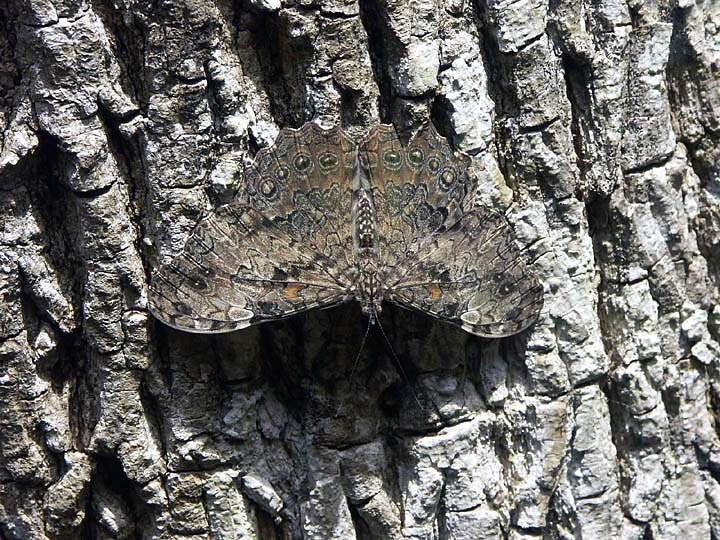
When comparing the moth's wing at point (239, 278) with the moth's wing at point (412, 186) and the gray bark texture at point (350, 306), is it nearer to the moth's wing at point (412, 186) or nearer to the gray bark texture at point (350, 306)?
the gray bark texture at point (350, 306)

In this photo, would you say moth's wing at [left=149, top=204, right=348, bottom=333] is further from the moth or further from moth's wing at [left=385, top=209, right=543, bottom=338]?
moth's wing at [left=385, top=209, right=543, bottom=338]

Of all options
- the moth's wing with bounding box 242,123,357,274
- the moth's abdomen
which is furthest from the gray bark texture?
the moth's abdomen

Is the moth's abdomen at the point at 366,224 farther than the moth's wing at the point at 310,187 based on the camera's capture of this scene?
Yes

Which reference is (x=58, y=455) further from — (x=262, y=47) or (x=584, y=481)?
(x=584, y=481)

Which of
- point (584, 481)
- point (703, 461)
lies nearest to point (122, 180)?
point (584, 481)

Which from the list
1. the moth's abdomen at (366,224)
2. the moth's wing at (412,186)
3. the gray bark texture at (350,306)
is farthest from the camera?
the moth's abdomen at (366,224)

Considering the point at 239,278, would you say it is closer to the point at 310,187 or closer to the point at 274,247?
the point at 274,247

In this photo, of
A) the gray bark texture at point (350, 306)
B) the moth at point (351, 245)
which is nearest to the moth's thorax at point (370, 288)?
the moth at point (351, 245)
